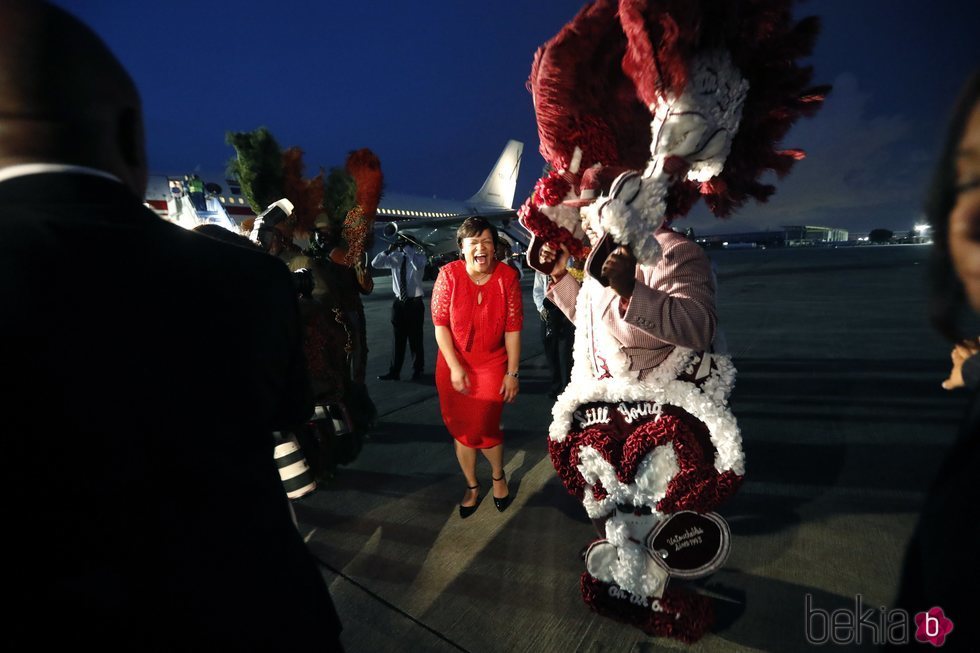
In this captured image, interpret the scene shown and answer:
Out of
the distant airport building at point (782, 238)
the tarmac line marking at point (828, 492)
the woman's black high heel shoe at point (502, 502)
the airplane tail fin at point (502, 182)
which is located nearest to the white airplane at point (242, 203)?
the airplane tail fin at point (502, 182)

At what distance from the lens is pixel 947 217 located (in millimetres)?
703

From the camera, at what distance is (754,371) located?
16.4 ft

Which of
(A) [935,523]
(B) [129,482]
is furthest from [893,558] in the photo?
(B) [129,482]

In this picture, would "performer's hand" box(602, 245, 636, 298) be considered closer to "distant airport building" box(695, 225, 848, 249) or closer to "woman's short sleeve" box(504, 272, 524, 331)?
"woman's short sleeve" box(504, 272, 524, 331)

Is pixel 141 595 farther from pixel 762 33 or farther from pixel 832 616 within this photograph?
pixel 832 616

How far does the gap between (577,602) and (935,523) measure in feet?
5.21

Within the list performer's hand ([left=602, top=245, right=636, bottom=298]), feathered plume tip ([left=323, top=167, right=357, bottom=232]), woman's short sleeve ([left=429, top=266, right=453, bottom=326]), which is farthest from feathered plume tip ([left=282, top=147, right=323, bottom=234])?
performer's hand ([left=602, top=245, right=636, bottom=298])

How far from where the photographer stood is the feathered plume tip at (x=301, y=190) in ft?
12.4

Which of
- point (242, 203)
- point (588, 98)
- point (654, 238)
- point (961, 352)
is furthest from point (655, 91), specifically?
point (242, 203)

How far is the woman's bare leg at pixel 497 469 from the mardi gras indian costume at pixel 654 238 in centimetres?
87

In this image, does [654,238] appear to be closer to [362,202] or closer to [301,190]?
[362,202]

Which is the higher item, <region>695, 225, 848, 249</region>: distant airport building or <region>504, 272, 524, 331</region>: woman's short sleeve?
<region>504, 272, 524, 331</region>: woman's short sleeve

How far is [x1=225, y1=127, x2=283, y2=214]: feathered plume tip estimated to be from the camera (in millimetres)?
3479

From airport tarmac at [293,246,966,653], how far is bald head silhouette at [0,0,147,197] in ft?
4.51
